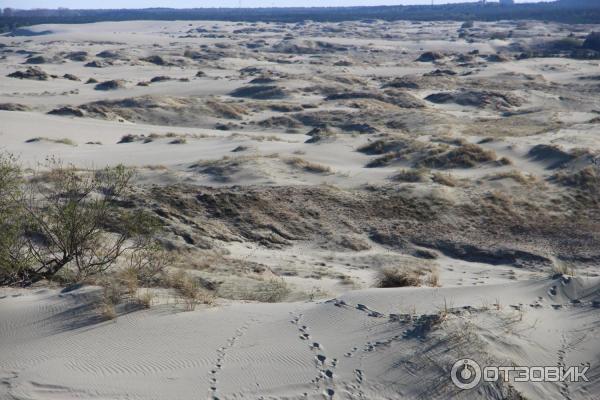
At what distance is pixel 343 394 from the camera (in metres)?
4.83

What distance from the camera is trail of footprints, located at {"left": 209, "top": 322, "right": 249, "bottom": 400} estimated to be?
192 inches

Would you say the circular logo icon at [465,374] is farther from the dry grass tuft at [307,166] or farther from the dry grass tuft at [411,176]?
the dry grass tuft at [307,166]

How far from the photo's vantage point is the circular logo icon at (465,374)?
4.91 m

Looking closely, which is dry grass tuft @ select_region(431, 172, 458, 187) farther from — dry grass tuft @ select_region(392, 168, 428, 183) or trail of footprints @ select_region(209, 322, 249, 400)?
trail of footprints @ select_region(209, 322, 249, 400)

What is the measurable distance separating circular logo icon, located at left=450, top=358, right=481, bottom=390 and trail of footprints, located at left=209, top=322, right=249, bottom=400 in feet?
6.01

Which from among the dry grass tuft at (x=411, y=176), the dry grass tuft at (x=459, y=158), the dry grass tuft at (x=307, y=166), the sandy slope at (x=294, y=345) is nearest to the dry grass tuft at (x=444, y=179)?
the dry grass tuft at (x=411, y=176)

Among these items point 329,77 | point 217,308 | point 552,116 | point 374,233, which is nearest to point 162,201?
point 374,233

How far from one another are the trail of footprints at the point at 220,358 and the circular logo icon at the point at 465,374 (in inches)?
72.1

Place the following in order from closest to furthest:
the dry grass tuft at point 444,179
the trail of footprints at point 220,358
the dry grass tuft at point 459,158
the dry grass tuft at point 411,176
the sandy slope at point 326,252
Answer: the trail of footprints at point 220,358, the sandy slope at point 326,252, the dry grass tuft at point 444,179, the dry grass tuft at point 411,176, the dry grass tuft at point 459,158

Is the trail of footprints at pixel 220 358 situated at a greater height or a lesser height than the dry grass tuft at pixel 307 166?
greater

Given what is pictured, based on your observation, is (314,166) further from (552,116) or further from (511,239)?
(552,116)

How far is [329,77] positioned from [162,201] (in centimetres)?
2798

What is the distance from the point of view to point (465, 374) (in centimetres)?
499

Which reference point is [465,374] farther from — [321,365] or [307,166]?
[307,166]
